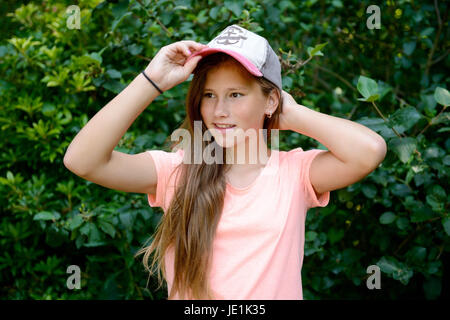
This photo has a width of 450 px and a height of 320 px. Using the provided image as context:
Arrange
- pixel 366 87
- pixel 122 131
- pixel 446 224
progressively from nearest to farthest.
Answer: pixel 122 131 < pixel 366 87 < pixel 446 224

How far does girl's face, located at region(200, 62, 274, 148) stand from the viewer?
1.69 meters

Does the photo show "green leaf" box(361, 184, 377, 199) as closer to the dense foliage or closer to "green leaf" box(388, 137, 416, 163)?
the dense foliage

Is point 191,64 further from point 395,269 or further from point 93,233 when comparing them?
point 395,269

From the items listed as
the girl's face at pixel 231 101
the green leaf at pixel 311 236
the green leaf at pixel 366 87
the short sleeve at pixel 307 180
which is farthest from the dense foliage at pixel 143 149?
the girl's face at pixel 231 101

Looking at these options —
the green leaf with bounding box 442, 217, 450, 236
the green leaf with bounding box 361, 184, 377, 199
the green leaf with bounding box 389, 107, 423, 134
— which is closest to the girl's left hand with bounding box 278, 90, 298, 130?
the green leaf with bounding box 389, 107, 423, 134

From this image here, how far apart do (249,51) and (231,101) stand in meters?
0.18

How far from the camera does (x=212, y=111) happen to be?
1.72 m

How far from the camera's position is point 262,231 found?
1.66 m

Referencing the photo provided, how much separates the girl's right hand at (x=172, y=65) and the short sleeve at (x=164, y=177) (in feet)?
0.87

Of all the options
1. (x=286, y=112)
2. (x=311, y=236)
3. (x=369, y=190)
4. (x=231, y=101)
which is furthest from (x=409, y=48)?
(x=231, y=101)

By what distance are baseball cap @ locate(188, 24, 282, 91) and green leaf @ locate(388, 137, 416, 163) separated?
63 centimetres

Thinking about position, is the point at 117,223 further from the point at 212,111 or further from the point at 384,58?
the point at 384,58

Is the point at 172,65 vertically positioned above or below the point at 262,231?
above
